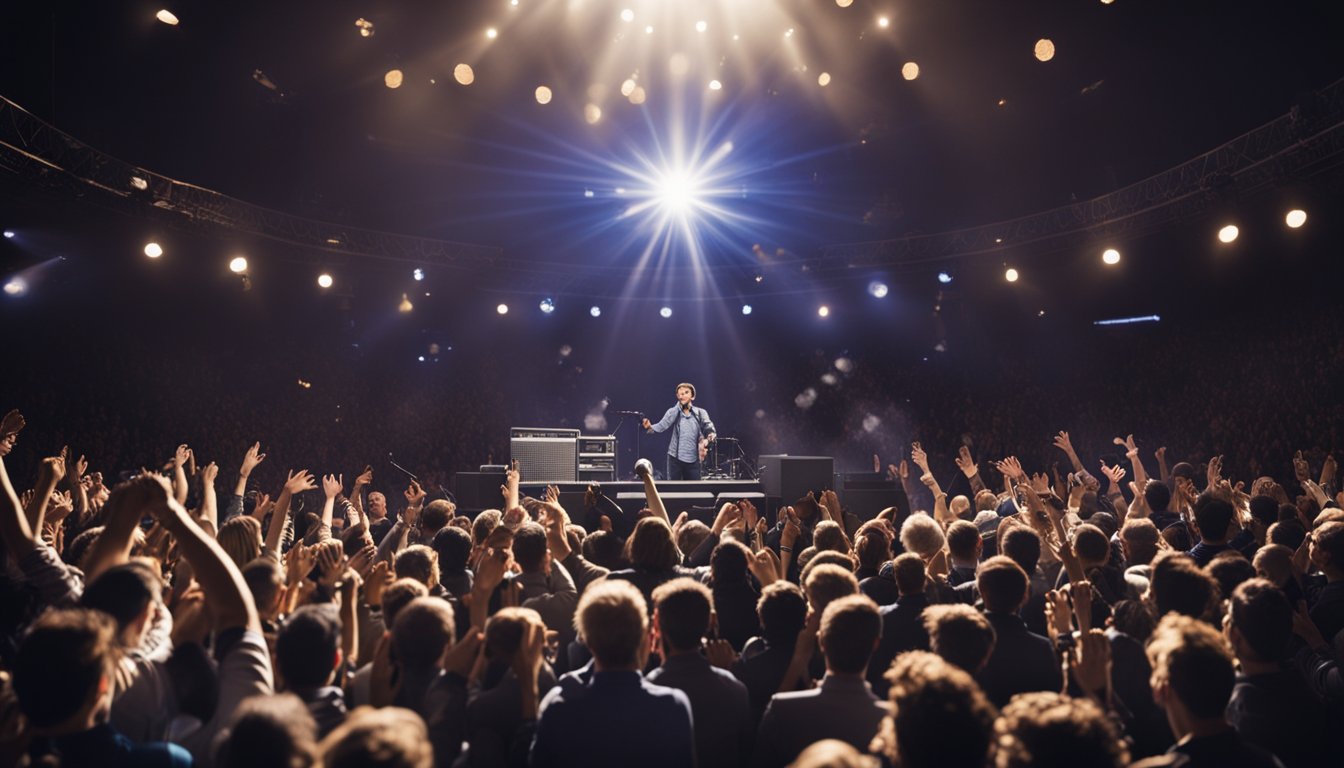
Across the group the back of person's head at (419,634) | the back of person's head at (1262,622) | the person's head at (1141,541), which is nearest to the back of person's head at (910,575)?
the back of person's head at (1262,622)

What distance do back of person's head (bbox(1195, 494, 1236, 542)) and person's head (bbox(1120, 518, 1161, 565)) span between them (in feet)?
1.10

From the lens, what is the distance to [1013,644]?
2.64 m

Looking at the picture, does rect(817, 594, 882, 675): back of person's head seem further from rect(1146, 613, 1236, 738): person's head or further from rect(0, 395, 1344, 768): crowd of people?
rect(1146, 613, 1236, 738): person's head

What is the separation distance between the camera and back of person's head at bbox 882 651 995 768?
1.50m

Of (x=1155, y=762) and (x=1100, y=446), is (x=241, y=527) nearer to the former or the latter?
(x=1155, y=762)

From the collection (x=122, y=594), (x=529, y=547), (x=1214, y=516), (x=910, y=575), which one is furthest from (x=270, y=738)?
(x=1214, y=516)

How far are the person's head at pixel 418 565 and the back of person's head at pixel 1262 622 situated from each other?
9.50 ft

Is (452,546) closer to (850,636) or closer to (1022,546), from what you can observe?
(850,636)

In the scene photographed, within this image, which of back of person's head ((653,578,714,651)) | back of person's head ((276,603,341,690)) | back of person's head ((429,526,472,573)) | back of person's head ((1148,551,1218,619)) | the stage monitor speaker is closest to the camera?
back of person's head ((276,603,341,690))

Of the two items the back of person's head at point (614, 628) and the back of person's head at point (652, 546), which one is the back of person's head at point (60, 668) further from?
the back of person's head at point (652, 546)

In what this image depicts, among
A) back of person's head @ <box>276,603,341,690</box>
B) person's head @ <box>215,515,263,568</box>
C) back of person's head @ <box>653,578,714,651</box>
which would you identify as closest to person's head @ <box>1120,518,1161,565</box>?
back of person's head @ <box>653,578,714,651</box>

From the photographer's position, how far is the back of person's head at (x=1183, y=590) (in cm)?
267

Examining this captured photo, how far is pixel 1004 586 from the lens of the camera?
8.88 feet

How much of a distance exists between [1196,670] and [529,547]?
245cm
